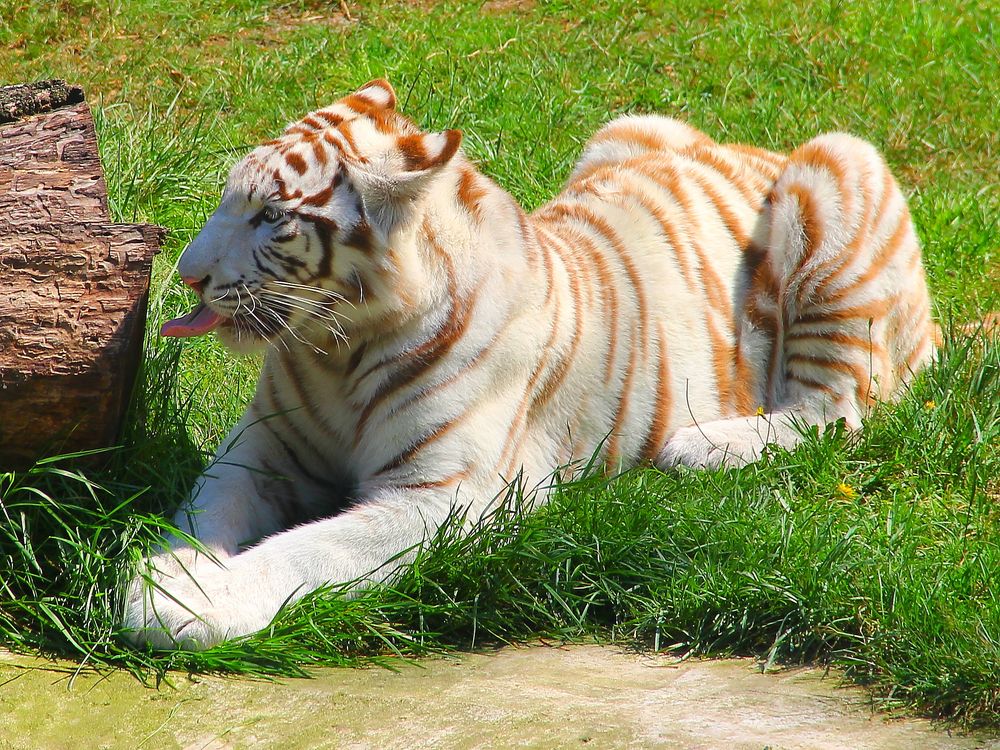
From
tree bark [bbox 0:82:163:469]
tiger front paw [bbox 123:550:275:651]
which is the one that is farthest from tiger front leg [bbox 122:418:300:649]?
tree bark [bbox 0:82:163:469]

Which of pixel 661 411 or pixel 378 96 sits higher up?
pixel 378 96

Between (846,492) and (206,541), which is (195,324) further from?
(846,492)

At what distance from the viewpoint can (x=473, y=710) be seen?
2.81m

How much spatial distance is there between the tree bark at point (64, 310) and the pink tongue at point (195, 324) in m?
0.09

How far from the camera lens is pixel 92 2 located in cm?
758

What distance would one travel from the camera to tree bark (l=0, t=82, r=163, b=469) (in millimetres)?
3299

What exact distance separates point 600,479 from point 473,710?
1.17 m

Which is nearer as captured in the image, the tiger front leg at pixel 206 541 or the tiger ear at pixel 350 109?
the tiger front leg at pixel 206 541

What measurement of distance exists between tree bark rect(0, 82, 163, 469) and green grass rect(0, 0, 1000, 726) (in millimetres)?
157

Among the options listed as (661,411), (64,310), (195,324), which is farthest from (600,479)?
(64,310)

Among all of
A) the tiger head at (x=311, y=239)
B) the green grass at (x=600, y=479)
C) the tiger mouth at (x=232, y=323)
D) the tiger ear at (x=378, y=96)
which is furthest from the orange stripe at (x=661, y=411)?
the tiger mouth at (x=232, y=323)

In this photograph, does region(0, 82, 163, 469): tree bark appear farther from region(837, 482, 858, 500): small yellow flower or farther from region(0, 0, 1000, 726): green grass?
region(837, 482, 858, 500): small yellow flower

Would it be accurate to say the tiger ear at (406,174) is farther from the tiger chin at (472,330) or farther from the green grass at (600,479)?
the green grass at (600,479)

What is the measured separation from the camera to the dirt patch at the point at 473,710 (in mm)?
2674
